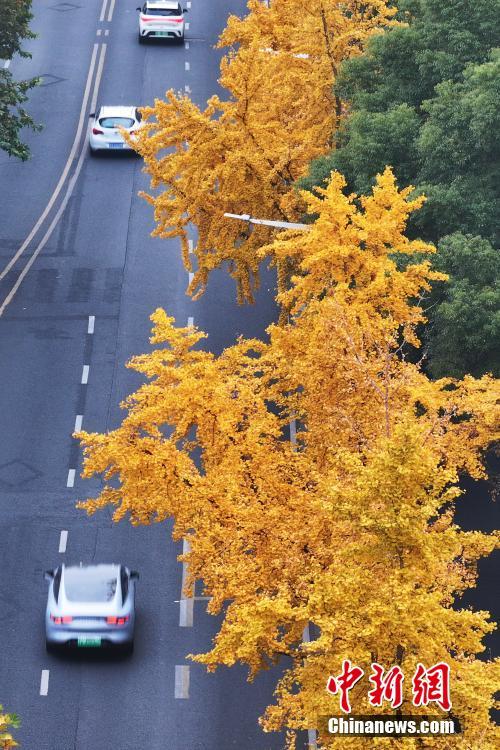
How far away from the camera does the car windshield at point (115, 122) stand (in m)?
52.6

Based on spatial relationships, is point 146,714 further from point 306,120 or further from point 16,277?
point 16,277

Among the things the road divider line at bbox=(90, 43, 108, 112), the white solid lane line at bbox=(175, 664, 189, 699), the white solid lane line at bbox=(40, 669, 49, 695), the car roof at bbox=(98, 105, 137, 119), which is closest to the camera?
the white solid lane line at bbox=(40, 669, 49, 695)

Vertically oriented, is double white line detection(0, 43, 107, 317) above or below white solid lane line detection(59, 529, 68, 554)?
above

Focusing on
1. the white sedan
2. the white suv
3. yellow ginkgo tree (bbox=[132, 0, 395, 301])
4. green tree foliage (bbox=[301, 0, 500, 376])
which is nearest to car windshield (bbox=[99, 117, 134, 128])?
the white sedan

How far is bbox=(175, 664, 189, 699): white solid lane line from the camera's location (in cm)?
2856

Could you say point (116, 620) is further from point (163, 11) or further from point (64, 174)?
point (163, 11)

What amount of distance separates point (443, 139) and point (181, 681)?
1262 centimetres

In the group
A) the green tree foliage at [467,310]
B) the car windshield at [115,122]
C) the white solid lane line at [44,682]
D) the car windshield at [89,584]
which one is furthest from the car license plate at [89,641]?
the car windshield at [115,122]

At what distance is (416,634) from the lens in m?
19.1

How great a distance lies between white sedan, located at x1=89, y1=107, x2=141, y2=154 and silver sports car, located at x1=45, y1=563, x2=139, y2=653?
2598 cm

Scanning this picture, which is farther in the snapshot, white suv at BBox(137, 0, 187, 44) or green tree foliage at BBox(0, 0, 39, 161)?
white suv at BBox(137, 0, 187, 44)

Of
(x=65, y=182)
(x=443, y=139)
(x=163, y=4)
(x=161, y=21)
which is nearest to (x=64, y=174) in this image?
(x=65, y=182)

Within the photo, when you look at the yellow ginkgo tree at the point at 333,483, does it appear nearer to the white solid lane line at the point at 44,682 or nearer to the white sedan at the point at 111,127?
the white solid lane line at the point at 44,682

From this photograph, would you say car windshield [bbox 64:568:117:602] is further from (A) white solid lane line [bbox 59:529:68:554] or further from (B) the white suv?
(B) the white suv
